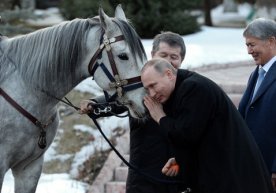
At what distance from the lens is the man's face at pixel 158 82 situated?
3312 mm

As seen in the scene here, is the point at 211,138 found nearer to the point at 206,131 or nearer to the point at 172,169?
the point at 206,131

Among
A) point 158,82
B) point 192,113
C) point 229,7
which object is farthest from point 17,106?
point 229,7

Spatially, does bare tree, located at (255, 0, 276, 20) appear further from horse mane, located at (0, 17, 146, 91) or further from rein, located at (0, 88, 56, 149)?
rein, located at (0, 88, 56, 149)

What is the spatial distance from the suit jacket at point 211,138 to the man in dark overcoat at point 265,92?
2.61 ft

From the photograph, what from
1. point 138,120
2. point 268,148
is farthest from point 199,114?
point 268,148

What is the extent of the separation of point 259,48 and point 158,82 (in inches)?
45.1

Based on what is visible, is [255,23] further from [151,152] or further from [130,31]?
[151,152]

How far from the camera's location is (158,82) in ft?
10.9

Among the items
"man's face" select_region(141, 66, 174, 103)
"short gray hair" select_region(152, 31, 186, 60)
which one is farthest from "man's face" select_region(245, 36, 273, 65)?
"man's face" select_region(141, 66, 174, 103)

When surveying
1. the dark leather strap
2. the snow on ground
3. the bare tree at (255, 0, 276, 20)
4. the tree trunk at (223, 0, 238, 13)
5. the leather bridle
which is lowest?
the tree trunk at (223, 0, 238, 13)

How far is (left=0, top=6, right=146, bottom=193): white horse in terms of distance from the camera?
412 centimetres

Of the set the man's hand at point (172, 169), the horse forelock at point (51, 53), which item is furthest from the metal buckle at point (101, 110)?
the man's hand at point (172, 169)

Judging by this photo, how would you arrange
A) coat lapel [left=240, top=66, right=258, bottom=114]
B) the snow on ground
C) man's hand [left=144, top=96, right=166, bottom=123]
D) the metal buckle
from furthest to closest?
the snow on ground → coat lapel [left=240, top=66, right=258, bottom=114] → the metal buckle → man's hand [left=144, top=96, right=166, bottom=123]

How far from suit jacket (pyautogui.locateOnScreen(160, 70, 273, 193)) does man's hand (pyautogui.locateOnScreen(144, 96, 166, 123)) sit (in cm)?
4
